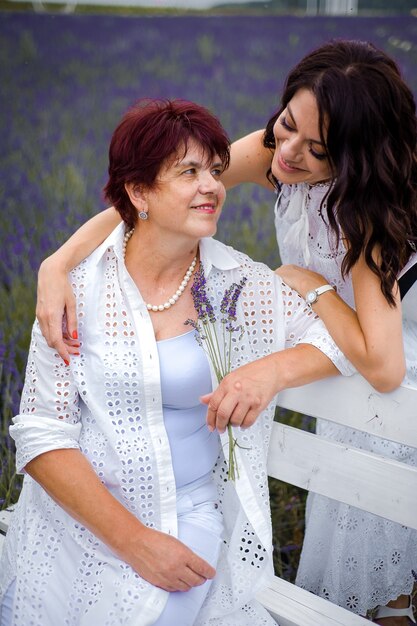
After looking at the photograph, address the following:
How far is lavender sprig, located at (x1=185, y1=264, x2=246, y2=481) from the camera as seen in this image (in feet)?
5.36

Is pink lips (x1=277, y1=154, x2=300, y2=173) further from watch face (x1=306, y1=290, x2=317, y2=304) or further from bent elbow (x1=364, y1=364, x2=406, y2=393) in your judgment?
bent elbow (x1=364, y1=364, x2=406, y2=393)

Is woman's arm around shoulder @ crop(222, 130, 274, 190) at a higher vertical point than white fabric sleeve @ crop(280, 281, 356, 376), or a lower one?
higher

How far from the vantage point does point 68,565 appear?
1690mm

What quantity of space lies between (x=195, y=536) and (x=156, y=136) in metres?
0.85

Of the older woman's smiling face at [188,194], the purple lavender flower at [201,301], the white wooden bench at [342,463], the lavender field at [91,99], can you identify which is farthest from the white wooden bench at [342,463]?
the lavender field at [91,99]

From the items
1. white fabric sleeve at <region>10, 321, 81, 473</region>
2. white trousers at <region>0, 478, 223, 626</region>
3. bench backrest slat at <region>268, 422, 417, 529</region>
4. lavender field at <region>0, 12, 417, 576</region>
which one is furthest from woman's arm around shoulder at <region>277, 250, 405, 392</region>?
lavender field at <region>0, 12, 417, 576</region>

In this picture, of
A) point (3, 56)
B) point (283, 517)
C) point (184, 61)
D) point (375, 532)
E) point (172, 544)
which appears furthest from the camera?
point (3, 56)

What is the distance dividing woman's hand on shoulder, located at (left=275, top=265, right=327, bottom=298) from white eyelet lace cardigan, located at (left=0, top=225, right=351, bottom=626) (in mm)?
22

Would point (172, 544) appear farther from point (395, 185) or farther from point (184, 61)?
point (184, 61)

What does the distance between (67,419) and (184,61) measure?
5.54 ft

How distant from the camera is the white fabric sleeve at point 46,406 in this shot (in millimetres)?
1612

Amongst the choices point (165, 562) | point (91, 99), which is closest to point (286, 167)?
point (165, 562)

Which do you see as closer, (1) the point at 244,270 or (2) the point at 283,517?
(1) the point at 244,270

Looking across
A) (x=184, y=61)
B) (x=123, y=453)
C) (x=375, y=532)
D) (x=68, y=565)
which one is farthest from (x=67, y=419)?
(x=184, y=61)
